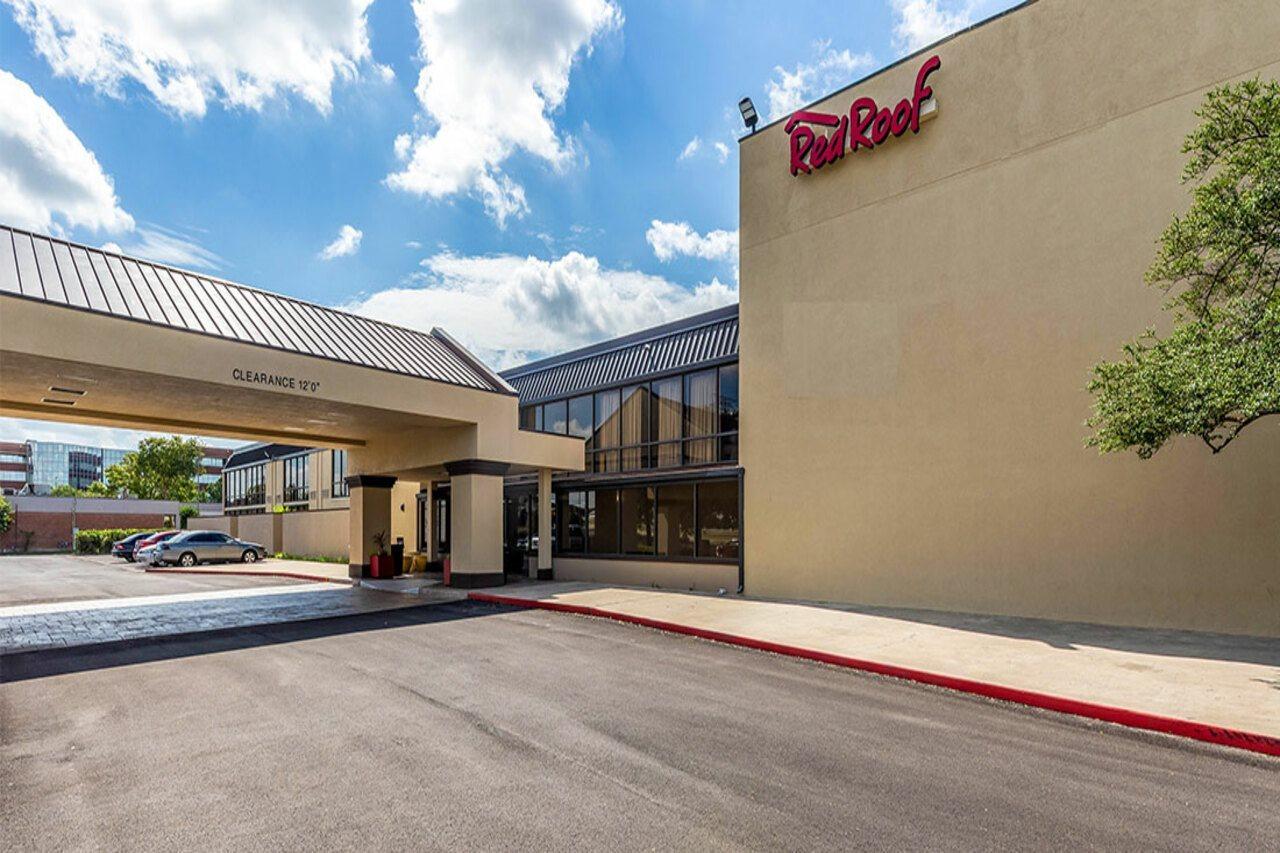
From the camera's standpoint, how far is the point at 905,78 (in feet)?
50.3

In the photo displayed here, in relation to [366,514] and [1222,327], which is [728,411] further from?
[366,514]

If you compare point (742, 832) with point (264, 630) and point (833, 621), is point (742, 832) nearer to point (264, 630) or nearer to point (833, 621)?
point (833, 621)

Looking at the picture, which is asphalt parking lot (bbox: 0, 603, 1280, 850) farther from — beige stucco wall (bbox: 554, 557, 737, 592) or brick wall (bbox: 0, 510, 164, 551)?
brick wall (bbox: 0, 510, 164, 551)

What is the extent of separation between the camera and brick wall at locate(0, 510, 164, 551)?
169 ft

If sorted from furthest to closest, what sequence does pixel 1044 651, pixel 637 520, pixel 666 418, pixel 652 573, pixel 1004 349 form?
1. pixel 637 520
2. pixel 666 418
3. pixel 652 573
4. pixel 1004 349
5. pixel 1044 651

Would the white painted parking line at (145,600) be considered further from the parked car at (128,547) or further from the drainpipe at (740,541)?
the parked car at (128,547)

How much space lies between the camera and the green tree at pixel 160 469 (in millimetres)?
65250

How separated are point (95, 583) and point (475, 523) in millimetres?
14953

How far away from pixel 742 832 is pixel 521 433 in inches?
636

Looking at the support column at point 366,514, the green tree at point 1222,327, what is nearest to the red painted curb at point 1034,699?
the green tree at point 1222,327

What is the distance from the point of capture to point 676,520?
19.3 metres

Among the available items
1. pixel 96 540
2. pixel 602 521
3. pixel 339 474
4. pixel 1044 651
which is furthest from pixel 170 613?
pixel 96 540

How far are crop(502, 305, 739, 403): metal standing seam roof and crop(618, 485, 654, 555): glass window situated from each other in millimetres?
3478

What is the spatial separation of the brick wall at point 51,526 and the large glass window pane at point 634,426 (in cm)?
5326
